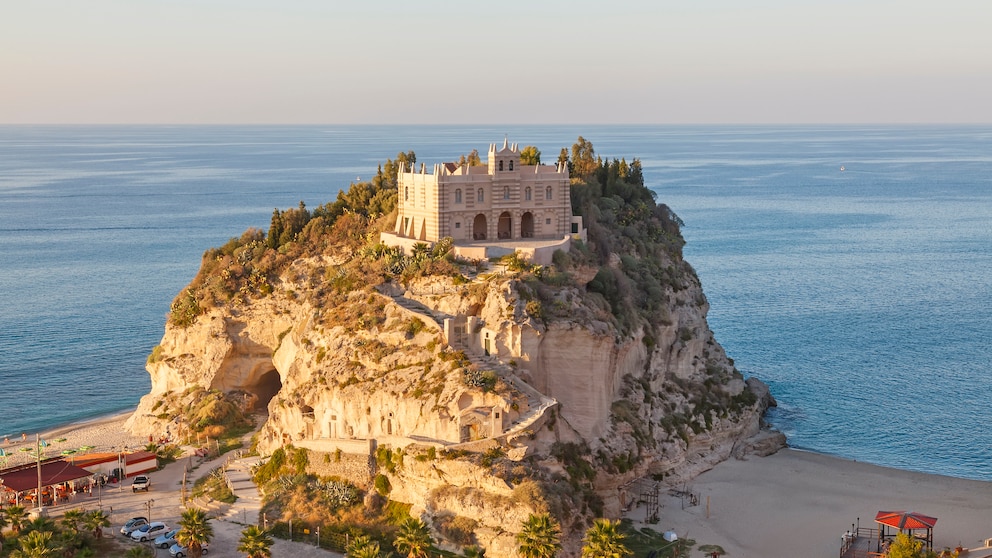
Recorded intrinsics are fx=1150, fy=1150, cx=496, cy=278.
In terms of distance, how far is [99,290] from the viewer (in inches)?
4067

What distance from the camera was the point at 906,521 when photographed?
165ft

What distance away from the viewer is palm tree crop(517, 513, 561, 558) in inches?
1770

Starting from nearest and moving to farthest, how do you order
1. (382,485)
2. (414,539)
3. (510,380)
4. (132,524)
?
(414,539)
(132,524)
(382,485)
(510,380)

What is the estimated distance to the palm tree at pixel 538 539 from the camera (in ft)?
148

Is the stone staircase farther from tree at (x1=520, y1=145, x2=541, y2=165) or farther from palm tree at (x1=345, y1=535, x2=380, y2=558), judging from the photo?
tree at (x1=520, y1=145, x2=541, y2=165)

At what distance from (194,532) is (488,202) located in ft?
89.2

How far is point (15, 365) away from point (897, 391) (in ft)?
197

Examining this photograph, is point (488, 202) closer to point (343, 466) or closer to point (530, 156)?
point (530, 156)

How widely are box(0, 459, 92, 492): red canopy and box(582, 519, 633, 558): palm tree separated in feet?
86.3

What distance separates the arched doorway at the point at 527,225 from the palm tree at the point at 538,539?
25.1 m

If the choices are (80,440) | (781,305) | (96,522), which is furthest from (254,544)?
(781,305)

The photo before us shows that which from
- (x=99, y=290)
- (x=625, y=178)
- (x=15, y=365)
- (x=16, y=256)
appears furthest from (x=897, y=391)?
(x=16, y=256)

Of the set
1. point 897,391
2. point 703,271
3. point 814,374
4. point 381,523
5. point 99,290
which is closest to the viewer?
point 381,523

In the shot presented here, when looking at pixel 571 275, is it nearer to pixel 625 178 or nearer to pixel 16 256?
pixel 625 178
